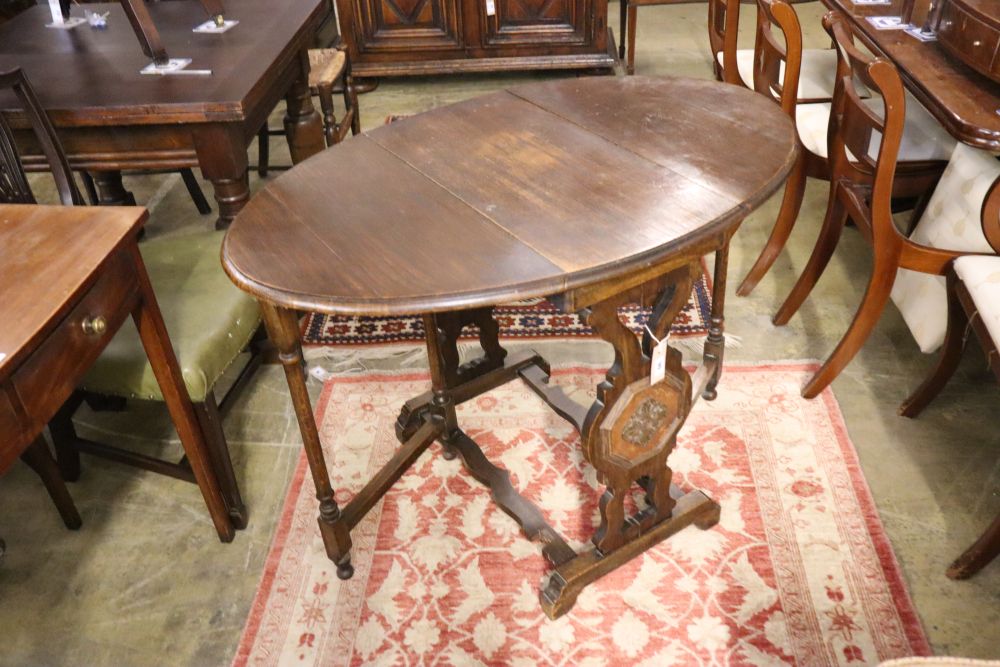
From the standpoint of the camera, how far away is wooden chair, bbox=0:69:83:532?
1.74 m

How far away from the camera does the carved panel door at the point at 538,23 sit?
408 centimetres

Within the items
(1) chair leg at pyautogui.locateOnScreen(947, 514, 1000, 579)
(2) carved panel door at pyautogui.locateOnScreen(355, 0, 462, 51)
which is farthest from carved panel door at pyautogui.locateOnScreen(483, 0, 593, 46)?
(1) chair leg at pyautogui.locateOnScreen(947, 514, 1000, 579)

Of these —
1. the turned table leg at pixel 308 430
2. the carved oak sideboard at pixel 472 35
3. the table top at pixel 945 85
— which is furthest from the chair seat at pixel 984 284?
the carved oak sideboard at pixel 472 35

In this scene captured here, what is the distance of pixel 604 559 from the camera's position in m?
1.75

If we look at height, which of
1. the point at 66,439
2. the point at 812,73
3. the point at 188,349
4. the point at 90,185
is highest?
the point at 812,73

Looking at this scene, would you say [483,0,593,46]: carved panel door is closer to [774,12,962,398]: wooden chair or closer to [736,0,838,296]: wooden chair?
[736,0,838,296]: wooden chair

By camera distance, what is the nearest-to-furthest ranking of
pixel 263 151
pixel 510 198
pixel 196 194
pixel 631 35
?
1. pixel 510 198
2. pixel 196 194
3. pixel 263 151
4. pixel 631 35

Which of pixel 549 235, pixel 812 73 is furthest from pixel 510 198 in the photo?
pixel 812 73

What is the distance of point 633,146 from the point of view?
162 cm

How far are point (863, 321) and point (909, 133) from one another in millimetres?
590

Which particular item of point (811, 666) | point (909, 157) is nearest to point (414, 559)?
point (811, 666)

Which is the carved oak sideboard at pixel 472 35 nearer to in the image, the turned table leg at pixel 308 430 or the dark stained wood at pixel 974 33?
the dark stained wood at pixel 974 33

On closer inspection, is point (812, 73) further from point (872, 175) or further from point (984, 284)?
point (984, 284)

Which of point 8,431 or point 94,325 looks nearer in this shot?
point 8,431
